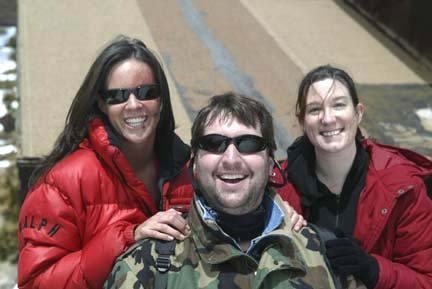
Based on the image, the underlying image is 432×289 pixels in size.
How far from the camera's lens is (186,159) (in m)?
2.94

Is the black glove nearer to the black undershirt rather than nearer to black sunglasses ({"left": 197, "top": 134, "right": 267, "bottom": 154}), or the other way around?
the black undershirt

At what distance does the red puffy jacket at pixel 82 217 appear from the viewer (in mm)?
2490

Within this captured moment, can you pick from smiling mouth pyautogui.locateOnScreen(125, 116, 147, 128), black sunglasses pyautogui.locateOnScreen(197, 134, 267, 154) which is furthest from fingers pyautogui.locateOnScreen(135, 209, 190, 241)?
smiling mouth pyautogui.locateOnScreen(125, 116, 147, 128)

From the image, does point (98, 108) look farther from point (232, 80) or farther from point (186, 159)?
point (232, 80)

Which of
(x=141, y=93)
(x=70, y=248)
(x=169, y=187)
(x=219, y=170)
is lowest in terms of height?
(x=70, y=248)

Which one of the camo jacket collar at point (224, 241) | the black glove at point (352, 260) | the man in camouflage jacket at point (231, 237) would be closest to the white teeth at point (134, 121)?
the man in camouflage jacket at point (231, 237)

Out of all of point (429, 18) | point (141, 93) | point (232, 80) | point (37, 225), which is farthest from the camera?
point (429, 18)

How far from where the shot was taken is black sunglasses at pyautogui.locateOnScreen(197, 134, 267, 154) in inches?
89.4

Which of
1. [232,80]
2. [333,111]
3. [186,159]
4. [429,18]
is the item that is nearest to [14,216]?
[232,80]

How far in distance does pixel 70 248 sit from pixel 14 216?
9.21 feet

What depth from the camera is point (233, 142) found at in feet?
7.46

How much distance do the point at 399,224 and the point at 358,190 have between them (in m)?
0.20

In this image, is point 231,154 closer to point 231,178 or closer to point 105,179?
point 231,178

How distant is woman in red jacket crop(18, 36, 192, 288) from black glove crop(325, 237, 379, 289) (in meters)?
0.52
